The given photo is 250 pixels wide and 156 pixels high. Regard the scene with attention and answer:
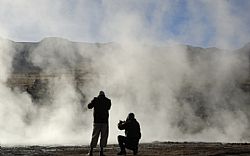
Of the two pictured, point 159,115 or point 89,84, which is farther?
point 89,84

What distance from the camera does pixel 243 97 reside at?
111ft

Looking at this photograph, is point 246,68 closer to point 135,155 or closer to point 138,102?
point 138,102

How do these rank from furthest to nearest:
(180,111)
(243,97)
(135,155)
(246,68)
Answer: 1. (246,68)
2. (243,97)
3. (180,111)
4. (135,155)

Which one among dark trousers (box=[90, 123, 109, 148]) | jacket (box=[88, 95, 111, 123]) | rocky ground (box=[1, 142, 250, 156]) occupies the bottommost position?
rocky ground (box=[1, 142, 250, 156])

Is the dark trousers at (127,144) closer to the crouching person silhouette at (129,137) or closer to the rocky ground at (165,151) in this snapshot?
the crouching person silhouette at (129,137)

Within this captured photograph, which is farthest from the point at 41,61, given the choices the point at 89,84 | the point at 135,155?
the point at 135,155

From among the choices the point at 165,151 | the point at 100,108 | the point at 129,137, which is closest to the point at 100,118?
the point at 100,108

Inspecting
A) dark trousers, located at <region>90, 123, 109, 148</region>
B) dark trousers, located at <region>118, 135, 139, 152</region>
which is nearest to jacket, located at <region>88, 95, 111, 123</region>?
dark trousers, located at <region>90, 123, 109, 148</region>

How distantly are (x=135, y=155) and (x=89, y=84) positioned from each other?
23.9 m

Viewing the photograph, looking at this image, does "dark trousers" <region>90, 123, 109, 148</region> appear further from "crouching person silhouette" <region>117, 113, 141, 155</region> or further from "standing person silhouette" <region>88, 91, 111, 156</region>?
"crouching person silhouette" <region>117, 113, 141, 155</region>

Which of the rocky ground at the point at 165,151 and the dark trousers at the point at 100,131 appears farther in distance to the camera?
the rocky ground at the point at 165,151

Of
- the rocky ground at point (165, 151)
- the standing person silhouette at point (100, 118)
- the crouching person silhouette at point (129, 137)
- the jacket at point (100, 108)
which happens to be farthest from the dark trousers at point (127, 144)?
the jacket at point (100, 108)

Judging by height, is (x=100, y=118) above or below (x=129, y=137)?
above

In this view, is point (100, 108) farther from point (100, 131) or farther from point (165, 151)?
point (165, 151)
